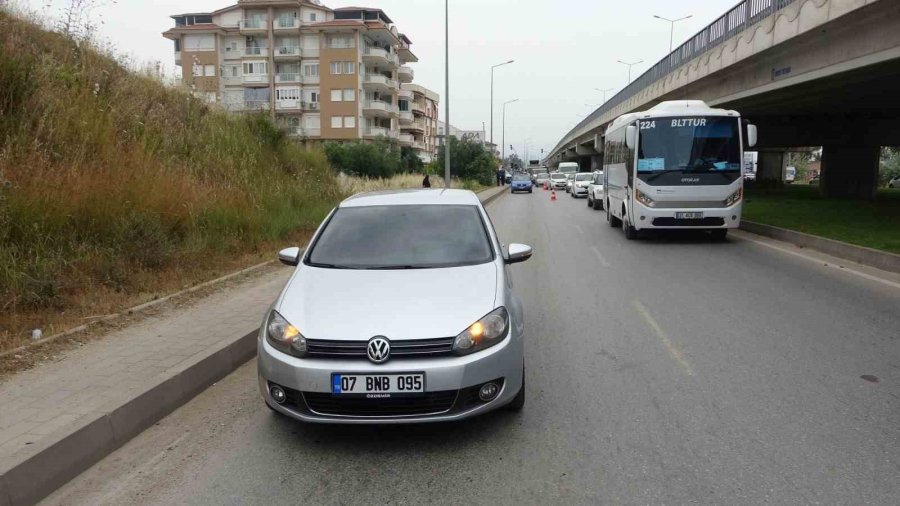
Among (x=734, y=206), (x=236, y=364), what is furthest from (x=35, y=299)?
(x=734, y=206)

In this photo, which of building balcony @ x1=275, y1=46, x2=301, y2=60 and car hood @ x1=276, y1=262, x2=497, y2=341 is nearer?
car hood @ x1=276, y1=262, x2=497, y2=341

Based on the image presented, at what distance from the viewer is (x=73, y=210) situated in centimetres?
788

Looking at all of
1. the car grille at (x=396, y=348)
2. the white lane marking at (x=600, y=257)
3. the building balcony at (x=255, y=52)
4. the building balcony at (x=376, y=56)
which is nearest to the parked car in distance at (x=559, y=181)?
→ the building balcony at (x=376, y=56)

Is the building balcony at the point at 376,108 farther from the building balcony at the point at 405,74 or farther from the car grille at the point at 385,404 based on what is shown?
the car grille at the point at 385,404

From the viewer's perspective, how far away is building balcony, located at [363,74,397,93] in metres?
68.5

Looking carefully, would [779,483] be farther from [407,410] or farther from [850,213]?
[850,213]

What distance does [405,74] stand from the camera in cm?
8294

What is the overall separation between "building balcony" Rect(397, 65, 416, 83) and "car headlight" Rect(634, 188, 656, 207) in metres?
69.4

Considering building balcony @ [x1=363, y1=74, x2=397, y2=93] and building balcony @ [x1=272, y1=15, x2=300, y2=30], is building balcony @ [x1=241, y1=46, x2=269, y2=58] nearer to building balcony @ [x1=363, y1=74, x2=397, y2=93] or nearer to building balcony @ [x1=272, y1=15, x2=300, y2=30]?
building balcony @ [x1=272, y1=15, x2=300, y2=30]

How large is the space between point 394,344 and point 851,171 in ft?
110

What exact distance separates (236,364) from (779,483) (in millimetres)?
4278

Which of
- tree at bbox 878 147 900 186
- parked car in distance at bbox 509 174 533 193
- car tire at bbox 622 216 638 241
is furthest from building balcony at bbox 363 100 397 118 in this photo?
tree at bbox 878 147 900 186

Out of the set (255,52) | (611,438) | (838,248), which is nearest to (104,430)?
(611,438)

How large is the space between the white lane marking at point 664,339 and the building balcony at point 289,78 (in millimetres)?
64706
